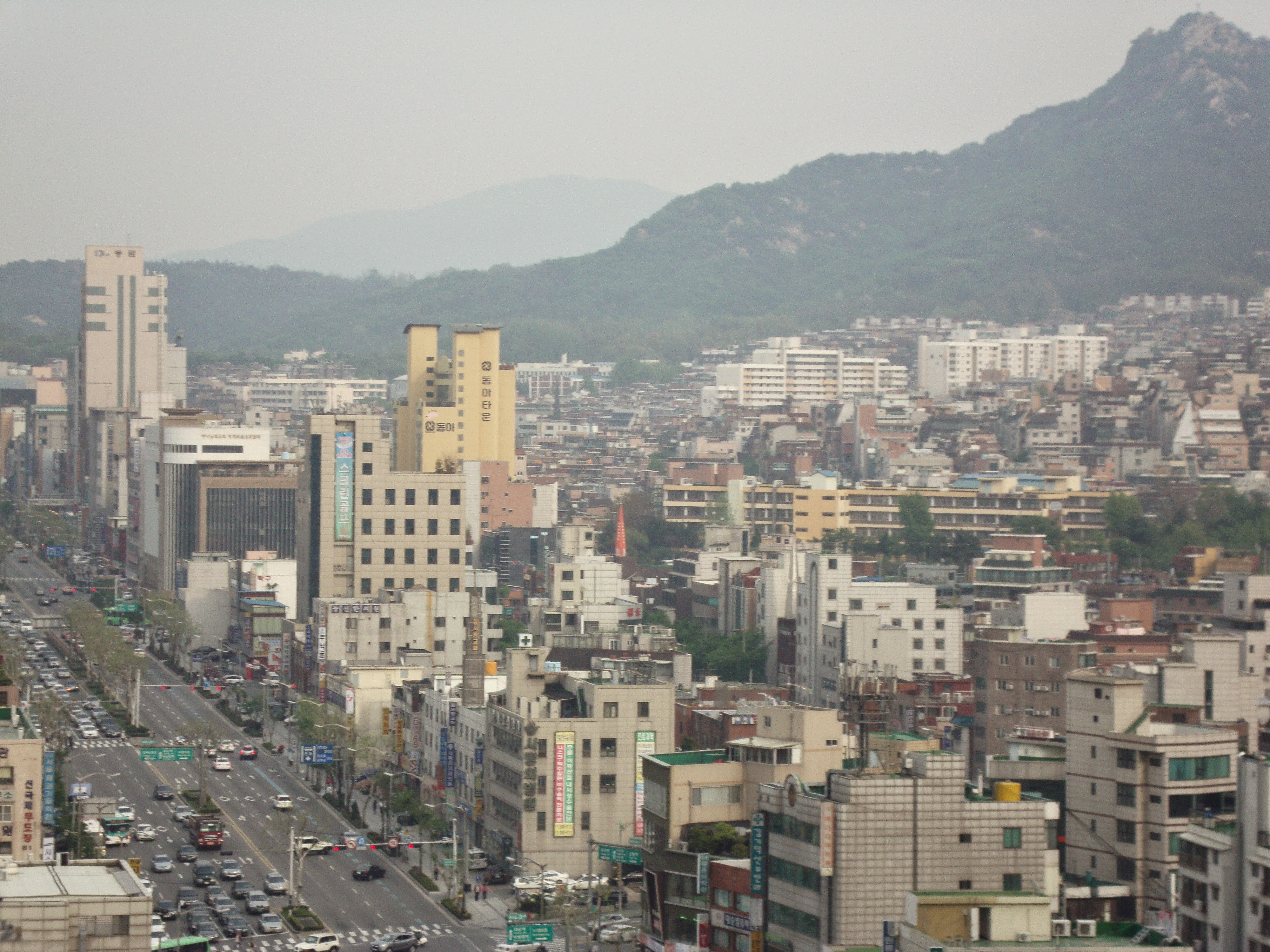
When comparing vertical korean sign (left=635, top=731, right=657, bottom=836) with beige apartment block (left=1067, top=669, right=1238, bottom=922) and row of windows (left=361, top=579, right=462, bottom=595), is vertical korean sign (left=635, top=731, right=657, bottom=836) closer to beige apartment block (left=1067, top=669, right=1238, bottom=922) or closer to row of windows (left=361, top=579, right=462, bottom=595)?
beige apartment block (left=1067, top=669, right=1238, bottom=922)

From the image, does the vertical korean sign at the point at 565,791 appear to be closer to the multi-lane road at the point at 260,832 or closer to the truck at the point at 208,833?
the multi-lane road at the point at 260,832

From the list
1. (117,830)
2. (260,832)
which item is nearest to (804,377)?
(260,832)

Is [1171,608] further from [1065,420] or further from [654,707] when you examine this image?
[1065,420]

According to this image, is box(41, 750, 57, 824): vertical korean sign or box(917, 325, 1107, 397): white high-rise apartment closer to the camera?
box(41, 750, 57, 824): vertical korean sign

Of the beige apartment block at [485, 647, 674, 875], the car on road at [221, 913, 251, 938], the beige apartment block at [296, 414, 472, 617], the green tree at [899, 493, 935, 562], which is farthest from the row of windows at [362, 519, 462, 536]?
the car on road at [221, 913, 251, 938]

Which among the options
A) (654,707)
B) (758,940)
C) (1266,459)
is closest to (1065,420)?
→ (1266,459)

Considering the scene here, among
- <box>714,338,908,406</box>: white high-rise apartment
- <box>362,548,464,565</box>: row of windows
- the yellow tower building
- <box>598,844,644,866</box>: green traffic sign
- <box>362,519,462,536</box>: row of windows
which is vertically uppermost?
<box>714,338,908,406</box>: white high-rise apartment
